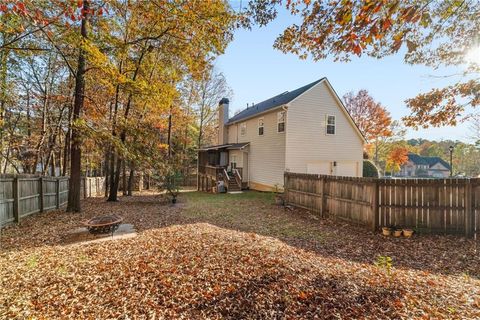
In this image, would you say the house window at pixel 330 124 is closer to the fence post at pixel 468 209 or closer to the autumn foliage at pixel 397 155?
the fence post at pixel 468 209

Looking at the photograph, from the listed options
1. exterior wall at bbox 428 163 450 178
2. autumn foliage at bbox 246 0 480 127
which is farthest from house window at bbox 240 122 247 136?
exterior wall at bbox 428 163 450 178

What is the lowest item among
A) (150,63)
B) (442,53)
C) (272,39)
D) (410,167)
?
(410,167)

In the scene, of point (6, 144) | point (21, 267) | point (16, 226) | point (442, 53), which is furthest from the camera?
point (6, 144)

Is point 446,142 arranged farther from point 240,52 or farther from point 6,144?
point 6,144

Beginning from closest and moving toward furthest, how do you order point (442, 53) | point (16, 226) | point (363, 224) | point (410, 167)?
1. point (16, 226)
2. point (363, 224)
3. point (442, 53)
4. point (410, 167)

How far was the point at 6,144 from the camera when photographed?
13.0 meters

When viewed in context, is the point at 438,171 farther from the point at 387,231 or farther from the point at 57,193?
the point at 57,193

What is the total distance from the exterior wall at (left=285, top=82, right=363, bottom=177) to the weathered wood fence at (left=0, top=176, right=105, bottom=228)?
11.9m

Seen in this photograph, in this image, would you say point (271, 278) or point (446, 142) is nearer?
point (271, 278)

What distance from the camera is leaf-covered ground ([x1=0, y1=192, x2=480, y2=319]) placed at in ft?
9.12

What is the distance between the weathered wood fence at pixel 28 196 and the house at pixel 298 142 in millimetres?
9736

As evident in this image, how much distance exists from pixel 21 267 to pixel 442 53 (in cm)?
1301

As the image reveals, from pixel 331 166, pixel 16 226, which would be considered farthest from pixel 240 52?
pixel 331 166

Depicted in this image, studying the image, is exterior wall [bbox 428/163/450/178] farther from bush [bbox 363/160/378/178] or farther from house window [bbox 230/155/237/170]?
house window [bbox 230/155/237/170]
